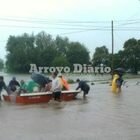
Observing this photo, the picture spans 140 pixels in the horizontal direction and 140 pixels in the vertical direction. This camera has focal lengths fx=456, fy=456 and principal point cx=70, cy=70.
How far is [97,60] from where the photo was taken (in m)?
110

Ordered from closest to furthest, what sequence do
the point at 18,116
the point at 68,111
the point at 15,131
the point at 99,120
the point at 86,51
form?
1. the point at 15,131
2. the point at 99,120
3. the point at 18,116
4. the point at 68,111
5. the point at 86,51

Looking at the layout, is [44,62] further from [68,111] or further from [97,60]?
[68,111]

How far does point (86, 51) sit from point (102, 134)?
364 feet

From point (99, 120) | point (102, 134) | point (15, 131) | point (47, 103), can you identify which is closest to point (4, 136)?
point (15, 131)

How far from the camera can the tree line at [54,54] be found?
105250 mm

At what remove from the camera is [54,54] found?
120 metres

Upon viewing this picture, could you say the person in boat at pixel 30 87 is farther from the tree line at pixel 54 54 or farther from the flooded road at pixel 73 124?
the tree line at pixel 54 54

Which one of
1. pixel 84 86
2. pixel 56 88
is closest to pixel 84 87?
pixel 84 86

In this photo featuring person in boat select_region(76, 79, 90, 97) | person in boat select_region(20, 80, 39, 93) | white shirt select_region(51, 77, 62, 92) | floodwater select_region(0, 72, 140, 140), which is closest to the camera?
floodwater select_region(0, 72, 140, 140)

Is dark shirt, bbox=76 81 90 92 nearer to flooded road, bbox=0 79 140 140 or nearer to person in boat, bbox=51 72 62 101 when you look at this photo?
person in boat, bbox=51 72 62 101

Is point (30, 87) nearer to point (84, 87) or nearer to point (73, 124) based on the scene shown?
point (84, 87)

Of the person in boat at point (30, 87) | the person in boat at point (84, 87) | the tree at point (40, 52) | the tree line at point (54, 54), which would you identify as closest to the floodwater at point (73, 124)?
the person in boat at point (30, 87)

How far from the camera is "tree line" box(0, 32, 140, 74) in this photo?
105 meters

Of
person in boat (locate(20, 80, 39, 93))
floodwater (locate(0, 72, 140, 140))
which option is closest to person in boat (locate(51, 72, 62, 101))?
person in boat (locate(20, 80, 39, 93))
